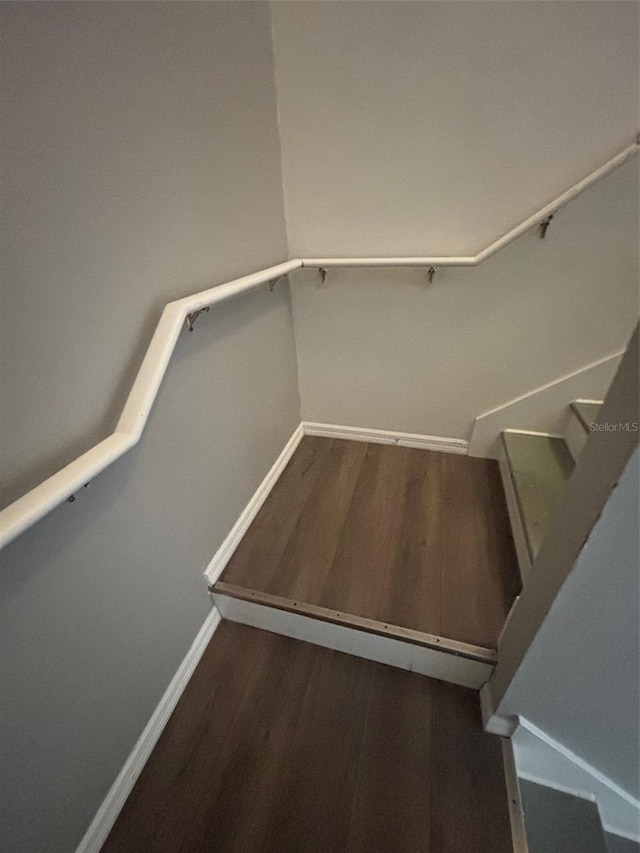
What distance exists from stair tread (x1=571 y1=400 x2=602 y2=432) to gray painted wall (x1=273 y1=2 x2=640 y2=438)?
17 centimetres

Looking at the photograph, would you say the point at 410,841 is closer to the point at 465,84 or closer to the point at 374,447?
the point at 374,447

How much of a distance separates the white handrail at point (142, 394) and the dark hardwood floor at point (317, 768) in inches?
35.7

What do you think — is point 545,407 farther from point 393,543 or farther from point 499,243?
point 393,543

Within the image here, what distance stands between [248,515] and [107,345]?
3.12 ft

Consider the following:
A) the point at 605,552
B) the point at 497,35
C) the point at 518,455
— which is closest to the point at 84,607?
the point at 605,552

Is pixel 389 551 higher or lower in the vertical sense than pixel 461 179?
lower

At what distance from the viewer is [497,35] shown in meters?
1.15

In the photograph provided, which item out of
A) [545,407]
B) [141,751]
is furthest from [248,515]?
[545,407]

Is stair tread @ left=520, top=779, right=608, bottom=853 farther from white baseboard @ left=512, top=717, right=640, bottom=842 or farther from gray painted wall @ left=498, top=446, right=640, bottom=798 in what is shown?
gray painted wall @ left=498, top=446, right=640, bottom=798

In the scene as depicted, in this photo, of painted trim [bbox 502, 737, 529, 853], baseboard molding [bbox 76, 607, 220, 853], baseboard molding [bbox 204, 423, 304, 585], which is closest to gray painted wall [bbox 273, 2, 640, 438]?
baseboard molding [bbox 204, 423, 304, 585]

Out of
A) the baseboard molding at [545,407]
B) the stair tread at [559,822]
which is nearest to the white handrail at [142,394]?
the baseboard molding at [545,407]

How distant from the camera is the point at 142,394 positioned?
0.79 metres

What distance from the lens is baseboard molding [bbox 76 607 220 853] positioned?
88 centimetres

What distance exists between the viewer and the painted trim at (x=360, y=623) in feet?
3.57
